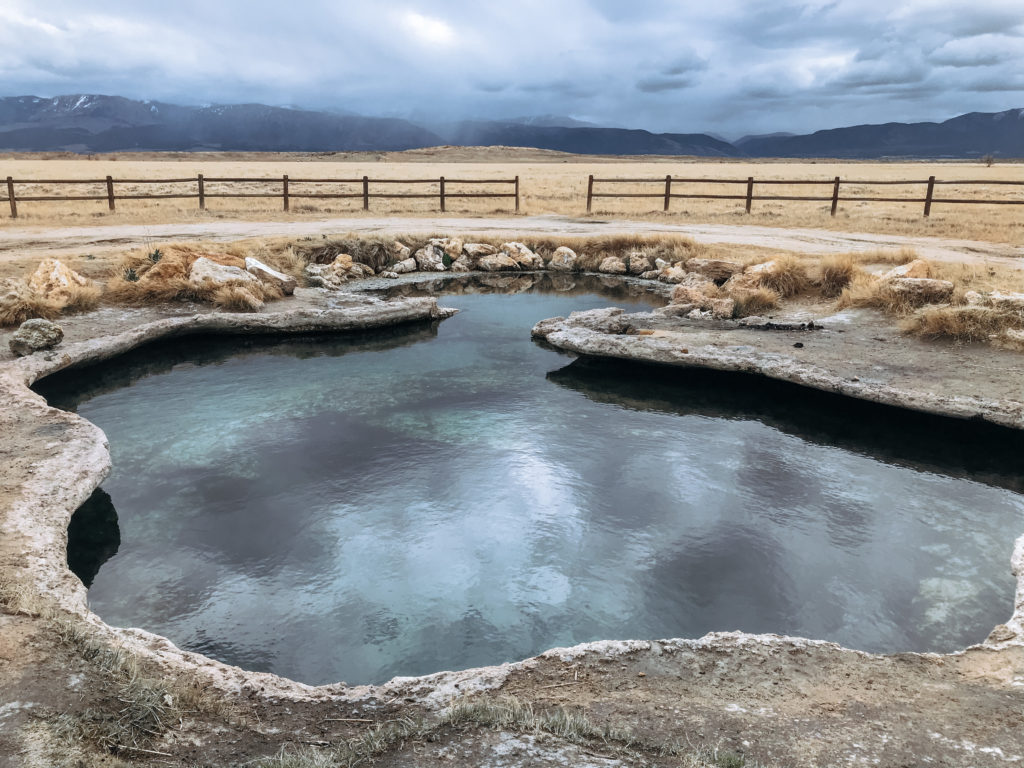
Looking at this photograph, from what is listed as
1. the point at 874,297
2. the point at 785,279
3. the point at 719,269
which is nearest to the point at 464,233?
the point at 719,269

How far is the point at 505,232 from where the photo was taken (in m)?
21.8

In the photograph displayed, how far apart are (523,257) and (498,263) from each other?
692 millimetres

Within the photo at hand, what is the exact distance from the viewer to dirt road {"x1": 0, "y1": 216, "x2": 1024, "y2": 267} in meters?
17.3

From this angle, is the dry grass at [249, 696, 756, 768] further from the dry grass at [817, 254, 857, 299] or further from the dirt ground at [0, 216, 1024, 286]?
the dirt ground at [0, 216, 1024, 286]

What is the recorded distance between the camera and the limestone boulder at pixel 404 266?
18453 millimetres

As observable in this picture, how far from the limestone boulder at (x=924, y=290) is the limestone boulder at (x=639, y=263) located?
22.5ft

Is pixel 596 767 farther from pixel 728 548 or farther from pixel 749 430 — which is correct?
pixel 749 430

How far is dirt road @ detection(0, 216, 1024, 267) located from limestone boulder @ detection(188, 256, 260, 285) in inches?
185

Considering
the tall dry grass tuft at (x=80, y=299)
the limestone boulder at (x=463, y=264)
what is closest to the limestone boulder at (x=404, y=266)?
the limestone boulder at (x=463, y=264)

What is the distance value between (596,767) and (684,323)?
32.8ft

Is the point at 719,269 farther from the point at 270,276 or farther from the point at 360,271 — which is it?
the point at 270,276

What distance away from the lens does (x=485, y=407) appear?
9.60 metres

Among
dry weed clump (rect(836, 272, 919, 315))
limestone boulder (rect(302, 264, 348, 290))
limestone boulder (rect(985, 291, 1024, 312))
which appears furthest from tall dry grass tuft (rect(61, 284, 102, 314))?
limestone boulder (rect(985, 291, 1024, 312))

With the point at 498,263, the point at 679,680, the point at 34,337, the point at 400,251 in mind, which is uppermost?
the point at 400,251
